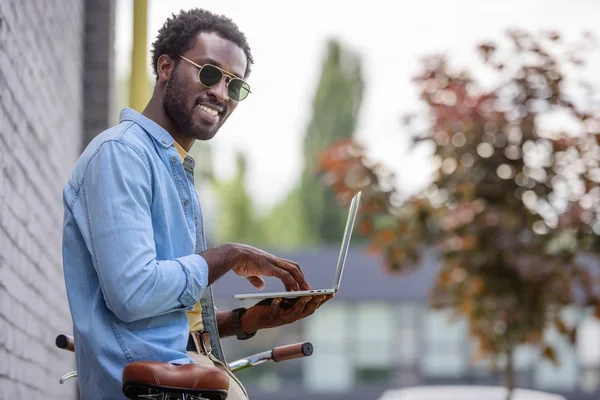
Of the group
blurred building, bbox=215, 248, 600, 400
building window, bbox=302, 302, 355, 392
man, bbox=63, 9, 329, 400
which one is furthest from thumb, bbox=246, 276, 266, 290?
building window, bbox=302, 302, 355, 392

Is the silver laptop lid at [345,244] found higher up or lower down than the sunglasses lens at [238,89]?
lower down

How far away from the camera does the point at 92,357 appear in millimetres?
2602

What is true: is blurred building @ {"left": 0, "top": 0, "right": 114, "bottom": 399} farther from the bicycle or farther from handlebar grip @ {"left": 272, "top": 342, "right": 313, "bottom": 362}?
the bicycle

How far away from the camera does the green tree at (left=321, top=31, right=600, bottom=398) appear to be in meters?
8.59

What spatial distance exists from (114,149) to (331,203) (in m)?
55.1

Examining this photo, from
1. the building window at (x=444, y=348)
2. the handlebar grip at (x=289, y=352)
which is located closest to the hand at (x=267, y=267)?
the handlebar grip at (x=289, y=352)

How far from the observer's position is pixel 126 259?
2.44 metres

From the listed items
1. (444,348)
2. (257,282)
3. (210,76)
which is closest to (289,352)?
(257,282)

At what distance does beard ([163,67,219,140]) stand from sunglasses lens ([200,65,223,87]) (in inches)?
2.1

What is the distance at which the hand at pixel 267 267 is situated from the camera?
2.66 metres

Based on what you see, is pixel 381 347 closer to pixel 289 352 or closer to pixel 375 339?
pixel 375 339

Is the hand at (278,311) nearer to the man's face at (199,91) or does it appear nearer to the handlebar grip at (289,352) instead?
the handlebar grip at (289,352)

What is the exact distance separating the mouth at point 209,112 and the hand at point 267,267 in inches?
15.2

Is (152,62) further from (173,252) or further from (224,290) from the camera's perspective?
(224,290)
